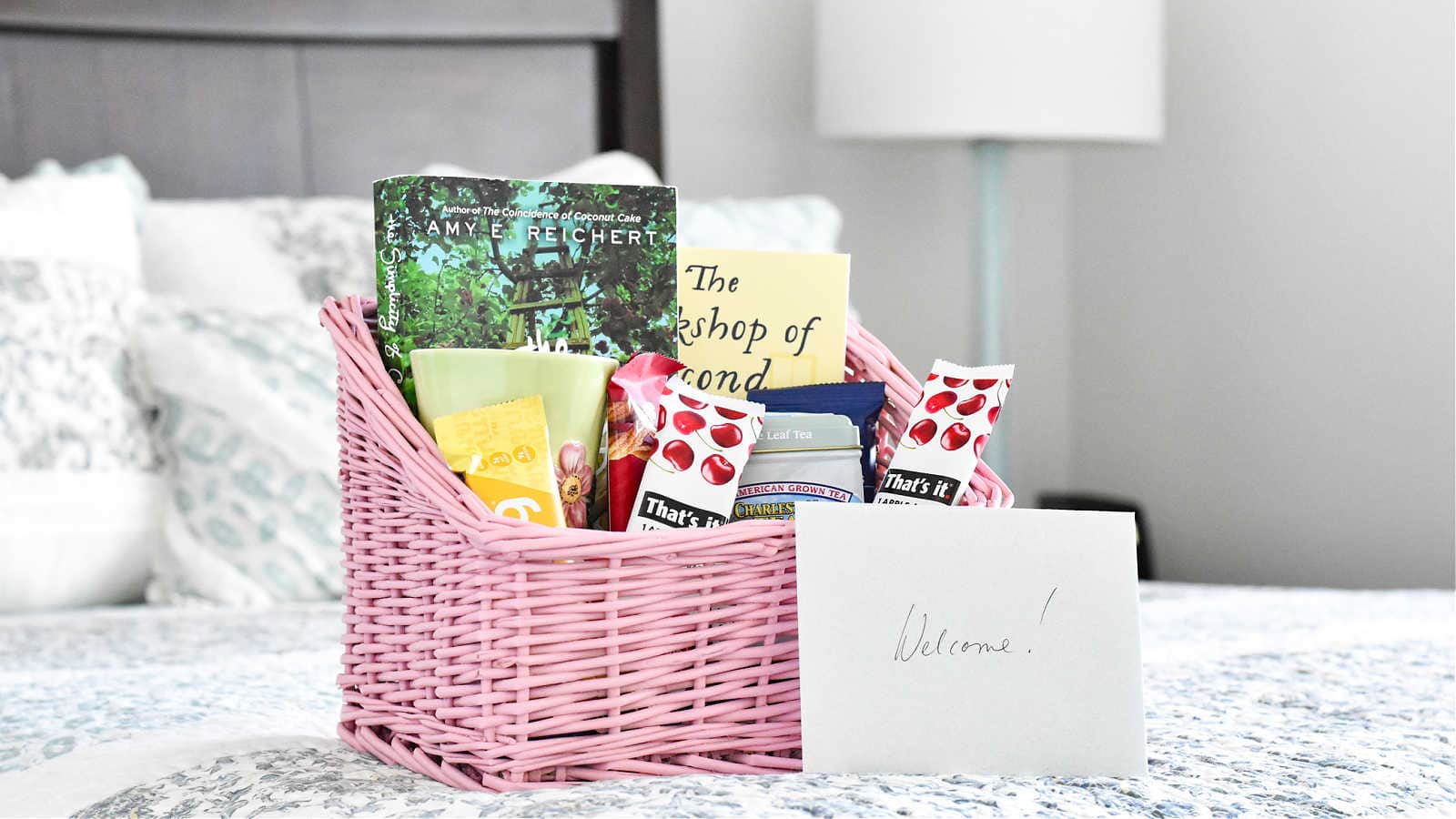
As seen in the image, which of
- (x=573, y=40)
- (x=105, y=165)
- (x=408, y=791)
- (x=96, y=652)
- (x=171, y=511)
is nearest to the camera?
(x=408, y=791)

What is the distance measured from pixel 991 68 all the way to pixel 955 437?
4.58 ft

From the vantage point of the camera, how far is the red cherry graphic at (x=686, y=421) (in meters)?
0.67

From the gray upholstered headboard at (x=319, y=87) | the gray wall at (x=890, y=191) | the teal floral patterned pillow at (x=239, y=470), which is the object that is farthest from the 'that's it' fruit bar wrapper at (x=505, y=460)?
the gray wall at (x=890, y=191)

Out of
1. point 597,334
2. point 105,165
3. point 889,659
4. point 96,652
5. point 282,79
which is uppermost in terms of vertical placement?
point 282,79

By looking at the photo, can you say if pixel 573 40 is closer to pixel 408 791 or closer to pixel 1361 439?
pixel 1361 439

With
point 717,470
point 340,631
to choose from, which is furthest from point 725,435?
point 340,631

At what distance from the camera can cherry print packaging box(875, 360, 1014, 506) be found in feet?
2.33

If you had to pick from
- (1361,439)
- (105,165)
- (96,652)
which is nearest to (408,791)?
(96,652)

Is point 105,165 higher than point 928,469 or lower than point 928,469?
higher

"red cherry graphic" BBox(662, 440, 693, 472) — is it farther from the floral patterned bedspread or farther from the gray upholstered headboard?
the gray upholstered headboard

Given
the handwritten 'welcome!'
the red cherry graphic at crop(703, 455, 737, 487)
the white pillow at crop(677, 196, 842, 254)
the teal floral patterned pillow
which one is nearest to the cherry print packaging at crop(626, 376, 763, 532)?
the red cherry graphic at crop(703, 455, 737, 487)

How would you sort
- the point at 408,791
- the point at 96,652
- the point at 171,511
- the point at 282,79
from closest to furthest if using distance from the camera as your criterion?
the point at 408,791 → the point at 96,652 → the point at 171,511 → the point at 282,79

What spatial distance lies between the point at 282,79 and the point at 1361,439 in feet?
5.61

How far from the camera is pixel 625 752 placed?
63 centimetres
